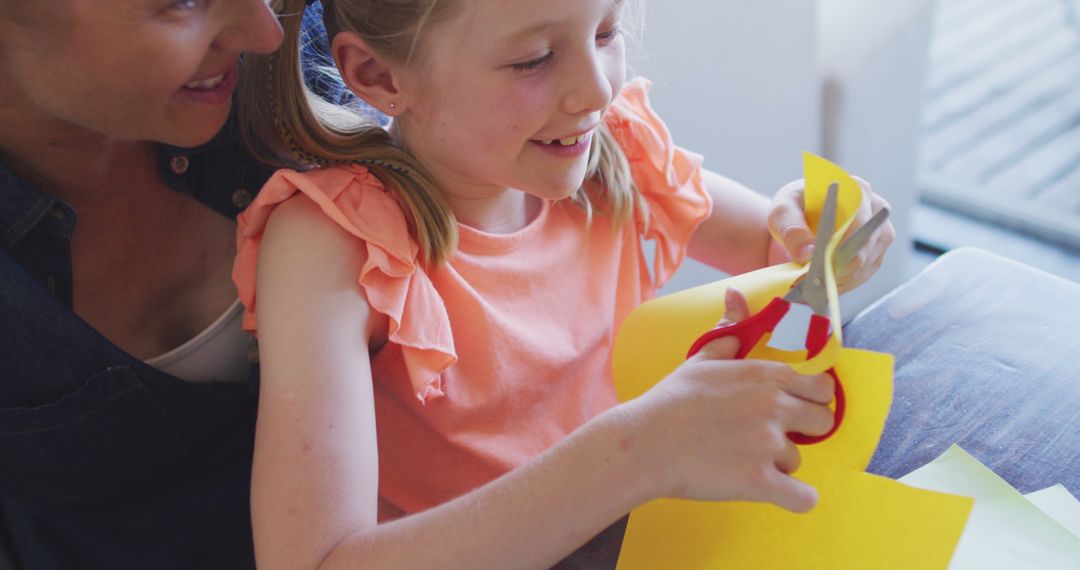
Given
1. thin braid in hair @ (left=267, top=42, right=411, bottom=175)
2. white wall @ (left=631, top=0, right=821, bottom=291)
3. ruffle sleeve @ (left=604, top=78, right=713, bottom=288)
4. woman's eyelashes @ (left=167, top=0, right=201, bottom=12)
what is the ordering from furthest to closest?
white wall @ (left=631, top=0, right=821, bottom=291)
ruffle sleeve @ (left=604, top=78, right=713, bottom=288)
thin braid in hair @ (left=267, top=42, right=411, bottom=175)
woman's eyelashes @ (left=167, top=0, right=201, bottom=12)

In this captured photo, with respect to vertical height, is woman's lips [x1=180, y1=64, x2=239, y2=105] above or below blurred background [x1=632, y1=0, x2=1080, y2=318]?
above

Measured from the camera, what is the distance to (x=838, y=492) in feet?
2.35

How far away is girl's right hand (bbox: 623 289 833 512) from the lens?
69 centimetres

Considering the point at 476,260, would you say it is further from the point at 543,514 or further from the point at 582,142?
the point at 543,514

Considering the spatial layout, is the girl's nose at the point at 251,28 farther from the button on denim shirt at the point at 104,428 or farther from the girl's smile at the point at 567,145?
the girl's smile at the point at 567,145

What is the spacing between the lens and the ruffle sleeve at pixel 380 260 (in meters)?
0.83

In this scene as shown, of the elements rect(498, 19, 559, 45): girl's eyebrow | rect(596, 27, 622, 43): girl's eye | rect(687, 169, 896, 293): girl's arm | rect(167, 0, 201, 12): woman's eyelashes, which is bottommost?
rect(687, 169, 896, 293): girl's arm

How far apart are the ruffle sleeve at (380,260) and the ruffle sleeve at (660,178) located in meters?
0.26

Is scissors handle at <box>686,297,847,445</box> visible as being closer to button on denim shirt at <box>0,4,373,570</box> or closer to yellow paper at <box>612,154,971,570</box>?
yellow paper at <box>612,154,971,570</box>

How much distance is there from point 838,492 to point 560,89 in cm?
35

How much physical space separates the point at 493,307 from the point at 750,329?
27 cm

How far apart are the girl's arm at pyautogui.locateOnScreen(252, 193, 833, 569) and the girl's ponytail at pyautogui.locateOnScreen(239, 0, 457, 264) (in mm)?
147

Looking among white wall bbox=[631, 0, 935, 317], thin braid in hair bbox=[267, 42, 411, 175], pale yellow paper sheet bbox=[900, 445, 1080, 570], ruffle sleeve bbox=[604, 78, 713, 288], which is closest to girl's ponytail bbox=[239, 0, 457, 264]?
thin braid in hair bbox=[267, 42, 411, 175]

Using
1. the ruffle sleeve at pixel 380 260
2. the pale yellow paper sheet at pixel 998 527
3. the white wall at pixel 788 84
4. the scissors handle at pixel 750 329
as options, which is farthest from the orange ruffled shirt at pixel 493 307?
the white wall at pixel 788 84
